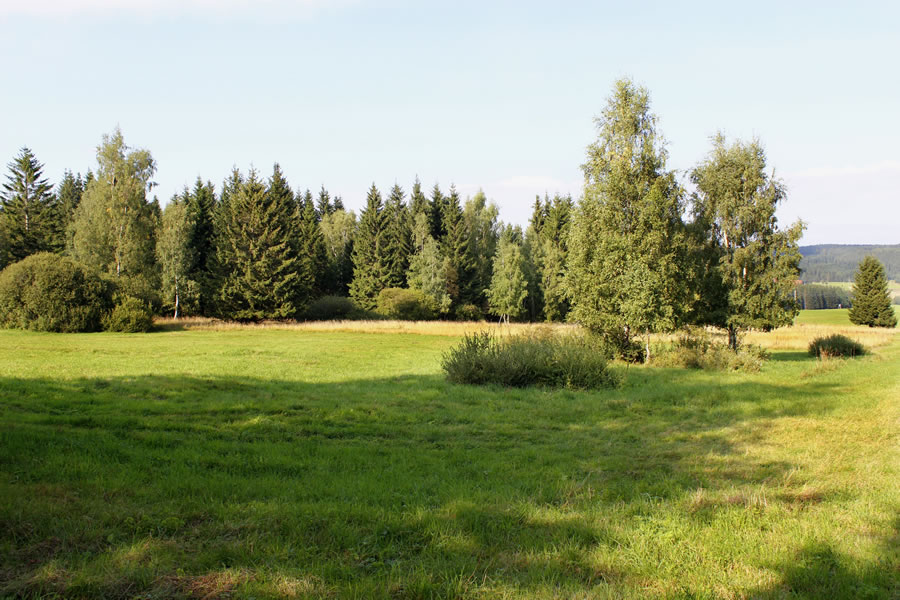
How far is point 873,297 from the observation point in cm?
5825

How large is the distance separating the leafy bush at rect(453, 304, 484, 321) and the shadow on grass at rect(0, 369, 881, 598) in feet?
158

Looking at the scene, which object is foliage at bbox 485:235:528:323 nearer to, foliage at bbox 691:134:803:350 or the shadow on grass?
foliage at bbox 691:134:803:350

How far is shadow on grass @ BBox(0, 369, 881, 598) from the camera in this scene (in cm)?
→ 377

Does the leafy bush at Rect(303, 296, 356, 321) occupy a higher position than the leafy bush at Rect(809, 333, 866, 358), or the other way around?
the leafy bush at Rect(303, 296, 356, 321)

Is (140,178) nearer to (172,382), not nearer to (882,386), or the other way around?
(172,382)

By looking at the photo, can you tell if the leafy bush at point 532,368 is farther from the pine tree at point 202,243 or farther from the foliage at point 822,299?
the foliage at point 822,299

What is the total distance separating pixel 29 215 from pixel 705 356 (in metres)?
65.9

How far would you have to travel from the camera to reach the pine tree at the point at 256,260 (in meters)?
47.8

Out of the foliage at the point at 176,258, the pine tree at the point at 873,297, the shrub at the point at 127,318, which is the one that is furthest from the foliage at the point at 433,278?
the pine tree at the point at 873,297

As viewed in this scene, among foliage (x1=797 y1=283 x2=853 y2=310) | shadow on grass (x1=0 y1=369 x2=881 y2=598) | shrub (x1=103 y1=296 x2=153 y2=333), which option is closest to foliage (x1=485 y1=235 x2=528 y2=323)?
shrub (x1=103 y1=296 x2=153 y2=333)

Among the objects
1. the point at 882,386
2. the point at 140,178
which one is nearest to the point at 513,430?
the point at 882,386

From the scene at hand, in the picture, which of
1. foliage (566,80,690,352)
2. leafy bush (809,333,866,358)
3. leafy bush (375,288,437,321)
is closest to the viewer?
foliage (566,80,690,352)

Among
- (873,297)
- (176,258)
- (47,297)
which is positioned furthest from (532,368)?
(873,297)

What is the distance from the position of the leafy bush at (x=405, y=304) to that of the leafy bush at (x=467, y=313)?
659 cm
